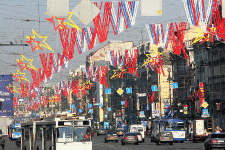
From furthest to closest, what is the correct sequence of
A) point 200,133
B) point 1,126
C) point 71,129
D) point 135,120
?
point 135,120
point 1,126
point 200,133
point 71,129

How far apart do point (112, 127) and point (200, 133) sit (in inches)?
3174

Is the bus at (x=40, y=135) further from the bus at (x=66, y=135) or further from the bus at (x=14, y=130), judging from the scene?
the bus at (x=14, y=130)

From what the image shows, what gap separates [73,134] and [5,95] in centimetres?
5195

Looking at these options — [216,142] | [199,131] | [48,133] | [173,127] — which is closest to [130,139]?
[173,127]

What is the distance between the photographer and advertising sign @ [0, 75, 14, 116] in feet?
246

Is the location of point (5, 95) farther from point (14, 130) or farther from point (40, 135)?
point (40, 135)

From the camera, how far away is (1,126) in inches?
2744

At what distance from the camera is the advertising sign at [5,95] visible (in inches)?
2955

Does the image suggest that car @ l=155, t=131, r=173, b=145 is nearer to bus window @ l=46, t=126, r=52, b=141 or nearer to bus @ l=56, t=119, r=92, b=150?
bus window @ l=46, t=126, r=52, b=141

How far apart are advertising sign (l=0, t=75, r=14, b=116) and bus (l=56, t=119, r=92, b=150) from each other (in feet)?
159

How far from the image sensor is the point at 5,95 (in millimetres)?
76875

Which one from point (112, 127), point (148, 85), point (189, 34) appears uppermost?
point (189, 34)

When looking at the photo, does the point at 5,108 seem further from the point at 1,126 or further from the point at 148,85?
the point at 148,85

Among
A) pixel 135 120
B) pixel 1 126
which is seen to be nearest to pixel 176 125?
pixel 1 126
